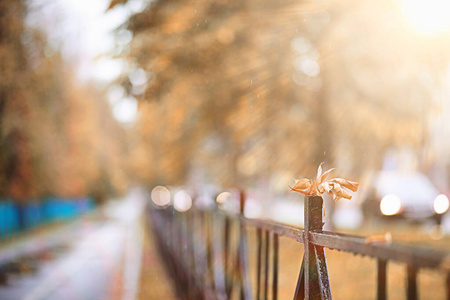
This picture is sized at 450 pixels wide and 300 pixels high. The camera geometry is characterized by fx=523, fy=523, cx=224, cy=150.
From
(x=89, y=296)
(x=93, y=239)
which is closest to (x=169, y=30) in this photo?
(x=89, y=296)

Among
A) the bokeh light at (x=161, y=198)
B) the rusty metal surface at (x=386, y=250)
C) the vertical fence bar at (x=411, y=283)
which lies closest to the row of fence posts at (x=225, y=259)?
the rusty metal surface at (x=386, y=250)

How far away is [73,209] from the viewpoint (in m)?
35.3

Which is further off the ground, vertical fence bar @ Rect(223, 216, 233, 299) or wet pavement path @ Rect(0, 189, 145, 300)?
vertical fence bar @ Rect(223, 216, 233, 299)

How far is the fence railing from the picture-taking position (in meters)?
1.59

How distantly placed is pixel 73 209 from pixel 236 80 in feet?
97.8

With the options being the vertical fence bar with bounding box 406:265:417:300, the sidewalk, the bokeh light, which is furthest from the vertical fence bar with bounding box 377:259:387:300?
the bokeh light

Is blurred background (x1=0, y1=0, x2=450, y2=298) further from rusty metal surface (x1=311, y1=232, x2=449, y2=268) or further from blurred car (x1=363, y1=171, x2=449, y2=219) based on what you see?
blurred car (x1=363, y1=171, x2=449, y2=219)

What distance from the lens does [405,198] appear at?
1684cm

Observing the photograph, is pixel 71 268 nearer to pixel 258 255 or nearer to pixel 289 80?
pixel 289 80

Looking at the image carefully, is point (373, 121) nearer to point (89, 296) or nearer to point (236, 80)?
point (236, 80)

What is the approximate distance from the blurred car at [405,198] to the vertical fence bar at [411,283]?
15.3 m

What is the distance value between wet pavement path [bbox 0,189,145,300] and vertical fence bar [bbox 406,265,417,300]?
7.38 m

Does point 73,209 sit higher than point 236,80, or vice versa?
point 236,80

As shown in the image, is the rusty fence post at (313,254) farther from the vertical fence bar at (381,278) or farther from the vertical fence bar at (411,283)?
the vertical fence bar at (411,283)
